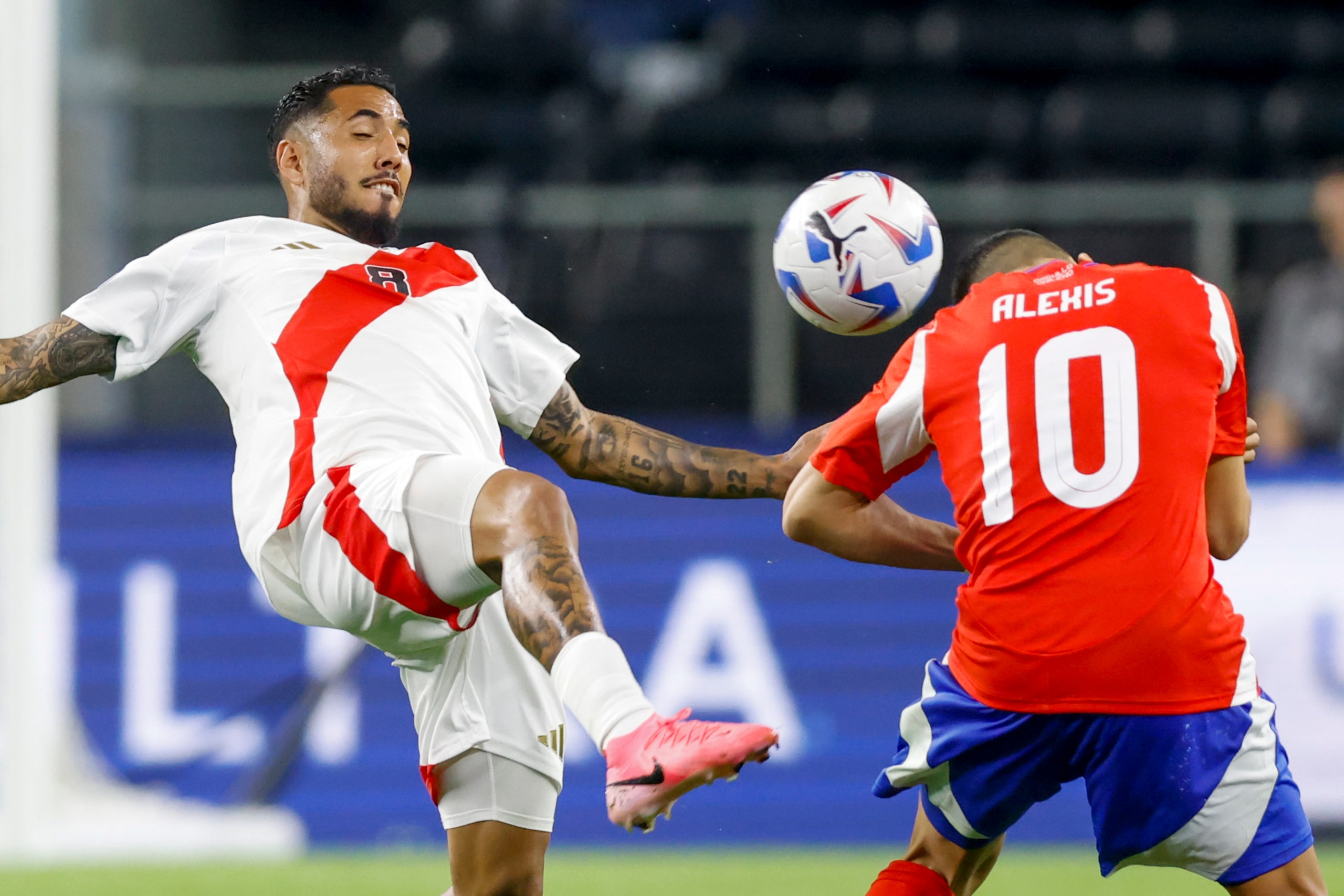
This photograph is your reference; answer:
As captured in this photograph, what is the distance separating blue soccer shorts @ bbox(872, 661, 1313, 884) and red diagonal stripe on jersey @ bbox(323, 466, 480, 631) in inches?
39.6

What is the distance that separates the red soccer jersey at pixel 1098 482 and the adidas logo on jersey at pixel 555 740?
3.89 feet

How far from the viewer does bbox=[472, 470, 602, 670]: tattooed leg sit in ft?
10.2

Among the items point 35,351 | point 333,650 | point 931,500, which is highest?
point 35,351

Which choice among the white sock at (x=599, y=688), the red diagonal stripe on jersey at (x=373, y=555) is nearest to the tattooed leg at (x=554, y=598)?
the white sock at (x=599, y=688)

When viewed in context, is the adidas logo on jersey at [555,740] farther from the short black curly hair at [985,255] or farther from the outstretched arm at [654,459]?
the short black curly hair at [985,255]

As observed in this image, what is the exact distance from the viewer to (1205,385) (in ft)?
10.7

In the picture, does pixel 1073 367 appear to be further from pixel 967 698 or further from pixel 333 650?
pixel 333 650

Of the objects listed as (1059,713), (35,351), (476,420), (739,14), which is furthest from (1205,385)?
(739,14)

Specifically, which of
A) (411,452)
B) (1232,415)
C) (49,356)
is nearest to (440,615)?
(411,452)

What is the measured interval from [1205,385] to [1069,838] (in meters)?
4.62

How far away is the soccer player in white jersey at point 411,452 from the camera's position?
3.25m

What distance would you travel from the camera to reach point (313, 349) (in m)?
3.73

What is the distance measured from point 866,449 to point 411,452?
88 centimetres

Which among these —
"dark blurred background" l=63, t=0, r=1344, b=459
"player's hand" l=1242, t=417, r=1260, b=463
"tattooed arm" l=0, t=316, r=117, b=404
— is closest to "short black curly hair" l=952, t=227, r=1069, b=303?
"player's hand" l=1242, t=417, r=1260, b=463
